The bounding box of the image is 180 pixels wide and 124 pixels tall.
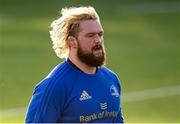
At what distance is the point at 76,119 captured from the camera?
8.61 meters

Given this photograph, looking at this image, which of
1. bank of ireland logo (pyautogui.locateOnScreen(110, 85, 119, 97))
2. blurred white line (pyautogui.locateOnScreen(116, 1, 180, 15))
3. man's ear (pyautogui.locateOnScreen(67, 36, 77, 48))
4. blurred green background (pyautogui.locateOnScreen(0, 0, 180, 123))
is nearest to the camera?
man's ear (pyautogui.locateOnScreen(67, 36, 77, 48))

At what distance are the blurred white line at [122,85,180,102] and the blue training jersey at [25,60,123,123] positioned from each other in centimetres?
750

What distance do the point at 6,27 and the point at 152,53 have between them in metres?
4.71

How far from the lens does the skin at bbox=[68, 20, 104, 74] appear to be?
8836 millimetres

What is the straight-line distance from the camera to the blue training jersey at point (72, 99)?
28.0 feet

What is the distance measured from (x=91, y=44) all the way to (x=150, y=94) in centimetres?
805

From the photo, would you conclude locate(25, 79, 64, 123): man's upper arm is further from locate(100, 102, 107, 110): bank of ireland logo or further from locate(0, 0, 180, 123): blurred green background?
locate(0, 0, 180, 123): blurred green background

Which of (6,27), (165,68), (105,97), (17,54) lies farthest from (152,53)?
(105,97)

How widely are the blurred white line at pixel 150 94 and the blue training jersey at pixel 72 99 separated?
7496 mm

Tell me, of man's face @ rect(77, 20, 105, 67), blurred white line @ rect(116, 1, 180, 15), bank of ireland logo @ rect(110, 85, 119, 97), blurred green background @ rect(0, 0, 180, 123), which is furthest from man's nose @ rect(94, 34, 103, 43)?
blurred white line @ rect(116, 1, 180, 15)

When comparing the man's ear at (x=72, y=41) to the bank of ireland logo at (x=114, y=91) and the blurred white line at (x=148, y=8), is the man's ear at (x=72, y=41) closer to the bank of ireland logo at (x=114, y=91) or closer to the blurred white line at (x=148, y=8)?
the bank of ireland logo at (x=114, y=91)

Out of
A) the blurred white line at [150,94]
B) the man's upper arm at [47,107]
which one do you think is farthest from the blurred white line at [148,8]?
the man's upper arm at [47,107]

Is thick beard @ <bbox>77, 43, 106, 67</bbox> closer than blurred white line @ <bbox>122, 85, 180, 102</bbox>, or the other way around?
thick beard @ <bbox>77, 43, 106, 67</bbox>

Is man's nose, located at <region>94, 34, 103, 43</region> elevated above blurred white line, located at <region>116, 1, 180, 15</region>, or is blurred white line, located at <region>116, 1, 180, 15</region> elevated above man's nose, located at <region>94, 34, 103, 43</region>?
blurred white line, located at <region>116, 1, 180, 15</region>
